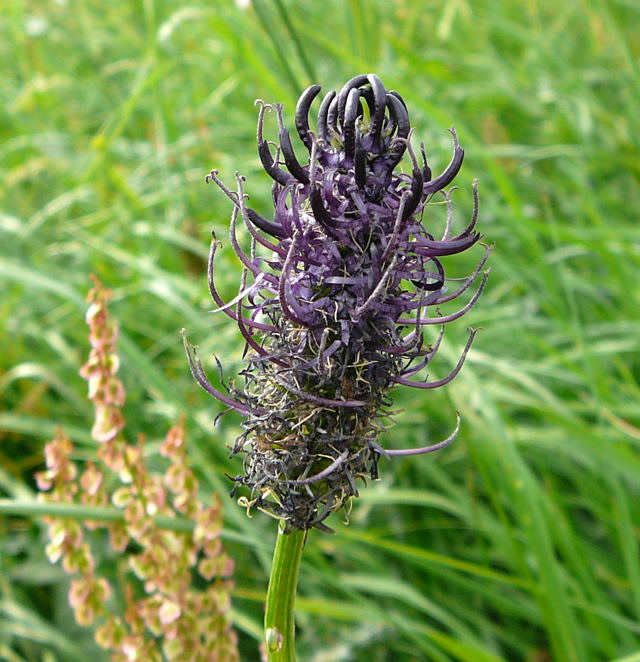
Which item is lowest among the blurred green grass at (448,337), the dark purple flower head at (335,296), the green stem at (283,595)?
the blurred green grass at (448,337)

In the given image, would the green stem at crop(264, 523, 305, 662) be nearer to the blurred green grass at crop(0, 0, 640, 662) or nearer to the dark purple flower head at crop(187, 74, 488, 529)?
the dark purple flower head at crop(187, 74, 488, 529)

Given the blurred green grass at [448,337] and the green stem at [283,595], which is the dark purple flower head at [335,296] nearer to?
the green stem at [283,595]

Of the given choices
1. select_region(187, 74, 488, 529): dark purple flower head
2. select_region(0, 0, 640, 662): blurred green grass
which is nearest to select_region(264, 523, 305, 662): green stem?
select_region(187, 74, 488, 529): dark purple flower head

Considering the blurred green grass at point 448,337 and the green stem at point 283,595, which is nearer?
the green stem at point 283,595

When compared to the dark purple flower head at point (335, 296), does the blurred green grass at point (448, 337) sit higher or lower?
lower

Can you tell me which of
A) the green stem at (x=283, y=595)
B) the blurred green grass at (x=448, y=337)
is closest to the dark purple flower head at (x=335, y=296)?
the green stem at (x=283, y=595)

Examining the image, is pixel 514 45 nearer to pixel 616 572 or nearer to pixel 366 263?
pixel 616 572
